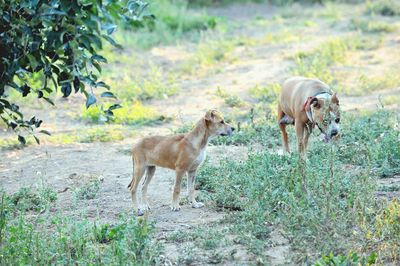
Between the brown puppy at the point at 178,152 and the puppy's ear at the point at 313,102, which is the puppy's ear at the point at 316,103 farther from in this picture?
the brown puppy at the point at 178,152

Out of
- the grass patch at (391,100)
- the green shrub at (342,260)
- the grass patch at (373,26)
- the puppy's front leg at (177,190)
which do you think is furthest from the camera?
the grass patch at (373,26)

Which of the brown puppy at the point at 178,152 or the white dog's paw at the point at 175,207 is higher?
the brown puppy at the point at 178,152

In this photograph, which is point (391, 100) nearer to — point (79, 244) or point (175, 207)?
point (175, 207)

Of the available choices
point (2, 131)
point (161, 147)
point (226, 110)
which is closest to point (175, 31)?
point (226, 110)

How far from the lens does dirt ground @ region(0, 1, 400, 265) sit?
769 cm

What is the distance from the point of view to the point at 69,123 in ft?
41.3

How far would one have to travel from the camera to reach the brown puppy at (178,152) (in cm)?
800

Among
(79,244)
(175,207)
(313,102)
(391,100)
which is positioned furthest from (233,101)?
(79,244)

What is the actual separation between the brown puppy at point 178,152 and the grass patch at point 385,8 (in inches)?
539

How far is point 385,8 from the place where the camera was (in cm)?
2091

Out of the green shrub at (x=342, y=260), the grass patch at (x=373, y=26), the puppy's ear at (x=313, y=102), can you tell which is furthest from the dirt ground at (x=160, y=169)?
the puppy's ear at (x=313, y=102)

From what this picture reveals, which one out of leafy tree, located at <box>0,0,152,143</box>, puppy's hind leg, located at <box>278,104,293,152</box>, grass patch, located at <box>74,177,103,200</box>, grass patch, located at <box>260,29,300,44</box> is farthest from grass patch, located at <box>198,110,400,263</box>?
grass patch, located at <box>260,29,300,44</box>

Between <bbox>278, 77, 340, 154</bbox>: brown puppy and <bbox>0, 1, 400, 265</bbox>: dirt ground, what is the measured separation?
0.82m

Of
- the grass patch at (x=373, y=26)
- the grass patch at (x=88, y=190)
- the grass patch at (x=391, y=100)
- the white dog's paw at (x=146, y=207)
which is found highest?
the grass patch at (x=373, y=26)
